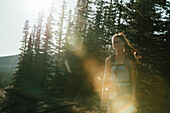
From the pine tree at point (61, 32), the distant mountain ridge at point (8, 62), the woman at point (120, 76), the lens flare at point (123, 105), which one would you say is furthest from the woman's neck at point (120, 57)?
the distant mountain ridge at point (8, 62)

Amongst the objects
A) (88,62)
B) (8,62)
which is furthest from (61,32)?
(8,62)

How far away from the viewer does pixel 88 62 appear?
77.9 ft

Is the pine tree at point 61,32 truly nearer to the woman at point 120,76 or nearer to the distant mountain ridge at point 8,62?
the woman at point 120,76

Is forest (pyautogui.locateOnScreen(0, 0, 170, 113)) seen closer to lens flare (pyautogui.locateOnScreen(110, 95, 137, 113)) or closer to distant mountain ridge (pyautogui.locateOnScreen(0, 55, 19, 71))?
lens flare (pyautogui.locateOnScreen(110, 95, 137, 113))

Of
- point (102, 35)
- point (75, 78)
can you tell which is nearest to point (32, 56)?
point (102, 35)

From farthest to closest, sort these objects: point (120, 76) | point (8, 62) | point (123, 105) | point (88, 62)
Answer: point (8, 62), point (88, 62), point (120, 76), point (123, 105)

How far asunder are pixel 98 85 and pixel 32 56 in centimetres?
2288

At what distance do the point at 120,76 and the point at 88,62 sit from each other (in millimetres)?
20260

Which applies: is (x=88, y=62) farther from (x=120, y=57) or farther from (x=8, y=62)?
(x=8, y=62)

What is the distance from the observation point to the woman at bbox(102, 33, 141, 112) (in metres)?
3.34

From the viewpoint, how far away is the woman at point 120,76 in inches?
132

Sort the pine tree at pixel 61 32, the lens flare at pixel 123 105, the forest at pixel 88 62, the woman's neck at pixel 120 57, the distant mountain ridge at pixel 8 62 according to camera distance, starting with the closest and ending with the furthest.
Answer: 1. the lens flare at pixel 123 105
2. the woman's neck at pixel 120 57
3. the forest at pixel 88 62
4. the pine tree at pixel 61 32
5. the distant mountain ridge at pixel 8 62

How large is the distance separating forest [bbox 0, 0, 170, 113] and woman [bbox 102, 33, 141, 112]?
15.7 inches

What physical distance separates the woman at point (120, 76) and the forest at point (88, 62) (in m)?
0.40
